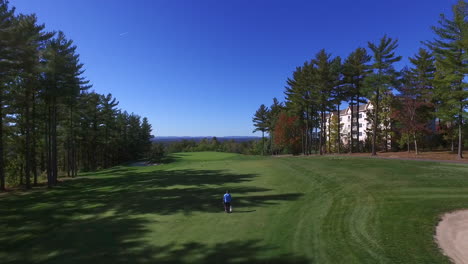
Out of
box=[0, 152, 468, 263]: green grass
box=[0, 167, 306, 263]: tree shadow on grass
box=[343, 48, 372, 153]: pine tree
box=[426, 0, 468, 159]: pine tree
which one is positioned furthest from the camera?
box=[343, 48, 372, 153]: pine tree

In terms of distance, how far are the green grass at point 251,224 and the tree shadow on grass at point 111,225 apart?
45mm

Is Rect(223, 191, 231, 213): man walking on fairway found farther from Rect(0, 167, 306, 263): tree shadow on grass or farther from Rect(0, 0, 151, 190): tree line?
Rect(0, 0, 151, 190): tree line

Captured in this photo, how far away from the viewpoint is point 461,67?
2394cm

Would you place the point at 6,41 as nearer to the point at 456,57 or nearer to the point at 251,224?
the point at 251,224

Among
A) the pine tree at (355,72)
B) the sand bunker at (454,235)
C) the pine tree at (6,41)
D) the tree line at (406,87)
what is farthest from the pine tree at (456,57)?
the pine tree at (6,41)

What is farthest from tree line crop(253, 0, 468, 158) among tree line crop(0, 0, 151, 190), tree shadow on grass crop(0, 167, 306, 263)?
tree line crop(0, 0, 151, 190)

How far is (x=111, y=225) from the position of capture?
10.5 meters

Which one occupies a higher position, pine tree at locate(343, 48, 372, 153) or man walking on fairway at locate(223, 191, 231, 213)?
pine tree at locate(343, 48, 372, 153)

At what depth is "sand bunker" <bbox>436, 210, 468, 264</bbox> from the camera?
676 centimetres

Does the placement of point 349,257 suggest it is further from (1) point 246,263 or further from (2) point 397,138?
(2) point 397,138

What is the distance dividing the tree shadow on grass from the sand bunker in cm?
436

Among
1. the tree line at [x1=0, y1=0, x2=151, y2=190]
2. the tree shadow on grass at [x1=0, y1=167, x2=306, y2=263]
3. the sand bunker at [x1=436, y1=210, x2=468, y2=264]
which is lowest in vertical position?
the tree shadow on grass at [x1=0, y1=167, x2=306, y2=263]

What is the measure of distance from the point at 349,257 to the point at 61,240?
10.2 m

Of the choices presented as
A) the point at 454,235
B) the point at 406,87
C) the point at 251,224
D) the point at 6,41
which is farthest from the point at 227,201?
the point at 406,87
